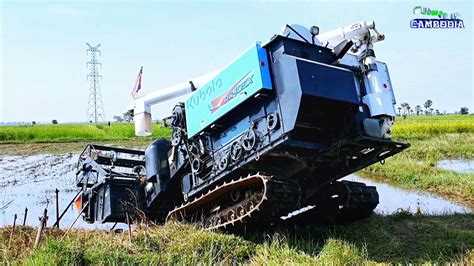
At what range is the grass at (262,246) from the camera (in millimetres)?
5586

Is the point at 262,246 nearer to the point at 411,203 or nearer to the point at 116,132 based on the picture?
the point at 411,203

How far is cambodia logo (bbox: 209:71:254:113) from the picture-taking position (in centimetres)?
579

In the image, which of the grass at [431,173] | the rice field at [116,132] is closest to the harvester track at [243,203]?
the grass at [431,173]

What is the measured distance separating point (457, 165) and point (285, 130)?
39.2 ft

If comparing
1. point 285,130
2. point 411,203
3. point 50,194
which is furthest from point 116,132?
point 285,130

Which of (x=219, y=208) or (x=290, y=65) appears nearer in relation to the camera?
(x=290, y=65)

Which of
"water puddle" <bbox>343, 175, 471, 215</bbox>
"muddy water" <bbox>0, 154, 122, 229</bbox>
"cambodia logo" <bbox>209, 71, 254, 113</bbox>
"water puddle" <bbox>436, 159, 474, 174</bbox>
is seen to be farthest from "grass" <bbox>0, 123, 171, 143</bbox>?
"cambodia logo" <bbox>209, 71, 254, 113</bbox>

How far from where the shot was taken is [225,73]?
6.16m

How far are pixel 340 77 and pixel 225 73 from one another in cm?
146

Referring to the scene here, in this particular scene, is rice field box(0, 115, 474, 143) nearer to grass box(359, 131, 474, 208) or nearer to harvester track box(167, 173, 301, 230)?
grass box(359, 131, 474, 208)

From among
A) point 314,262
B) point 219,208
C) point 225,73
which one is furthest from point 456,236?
point 225,73

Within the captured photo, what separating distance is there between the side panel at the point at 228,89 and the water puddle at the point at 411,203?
369cm

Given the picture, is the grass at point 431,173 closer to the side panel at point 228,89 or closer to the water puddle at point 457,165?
the water puddle at point 457,165

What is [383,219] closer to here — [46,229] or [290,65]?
[290,65]
